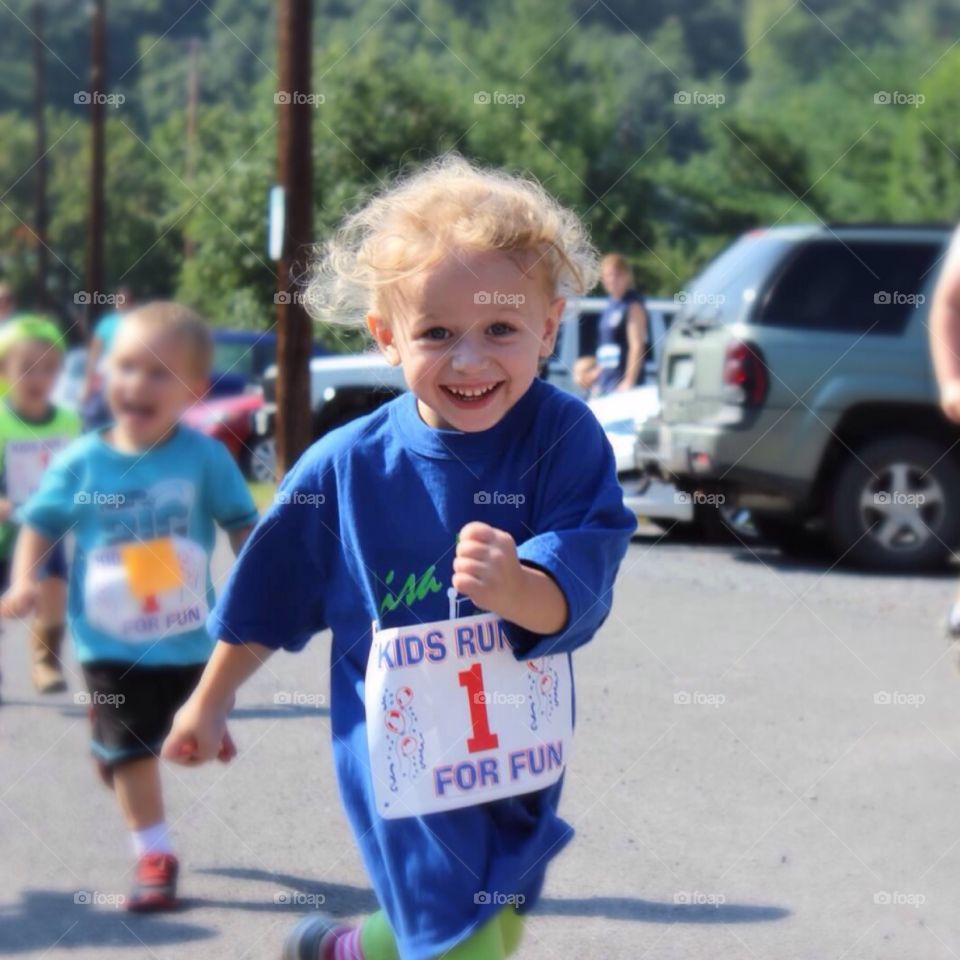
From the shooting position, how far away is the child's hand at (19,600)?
4.72 meters

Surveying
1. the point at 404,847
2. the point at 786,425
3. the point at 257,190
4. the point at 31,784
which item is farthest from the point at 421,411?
the point at 257,190

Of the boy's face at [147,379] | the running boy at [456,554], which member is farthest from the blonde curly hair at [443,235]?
the boy's face at [147,379]

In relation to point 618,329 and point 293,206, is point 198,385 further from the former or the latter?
point 293,206

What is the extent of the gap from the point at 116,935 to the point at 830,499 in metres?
6.98

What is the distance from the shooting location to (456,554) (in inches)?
107

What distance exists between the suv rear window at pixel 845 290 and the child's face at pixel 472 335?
314 inches

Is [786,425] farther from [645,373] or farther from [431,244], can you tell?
[431,244]

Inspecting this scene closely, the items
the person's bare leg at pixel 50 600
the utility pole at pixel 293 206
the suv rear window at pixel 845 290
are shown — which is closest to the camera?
the person's bare leg at pixel 50 600

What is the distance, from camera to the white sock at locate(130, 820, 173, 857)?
464 cm

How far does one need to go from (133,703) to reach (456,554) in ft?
6.82

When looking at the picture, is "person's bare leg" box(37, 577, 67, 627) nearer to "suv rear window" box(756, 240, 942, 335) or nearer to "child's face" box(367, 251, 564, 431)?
"child's face" box(367, 251, 564, 431)

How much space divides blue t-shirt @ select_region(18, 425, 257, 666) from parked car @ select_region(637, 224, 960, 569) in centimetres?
625

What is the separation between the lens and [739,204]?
155ft

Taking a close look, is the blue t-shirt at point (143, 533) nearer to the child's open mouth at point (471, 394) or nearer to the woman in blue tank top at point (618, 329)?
the child's open mouth at point (471, 394)
